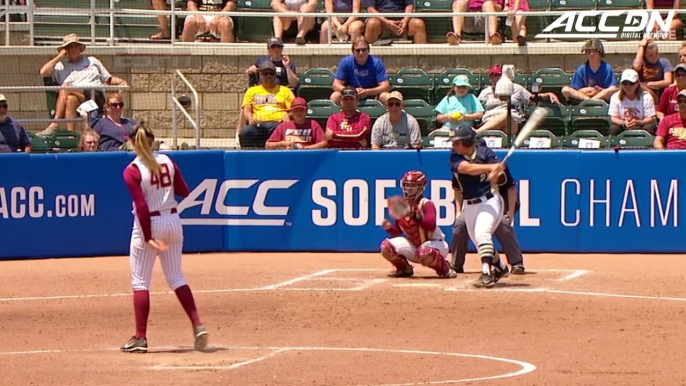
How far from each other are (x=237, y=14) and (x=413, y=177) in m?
7.22

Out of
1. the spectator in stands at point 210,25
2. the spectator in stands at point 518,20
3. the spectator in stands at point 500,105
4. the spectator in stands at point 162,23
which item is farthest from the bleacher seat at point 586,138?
the spectator in stands at point 162,23

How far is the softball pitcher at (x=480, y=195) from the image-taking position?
42.8 feet

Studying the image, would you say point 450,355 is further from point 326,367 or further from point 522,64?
point 522,64

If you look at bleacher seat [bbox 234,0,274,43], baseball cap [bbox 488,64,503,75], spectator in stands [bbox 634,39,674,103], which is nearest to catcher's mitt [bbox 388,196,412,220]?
baseball cap [bbox 488,64,503,75]

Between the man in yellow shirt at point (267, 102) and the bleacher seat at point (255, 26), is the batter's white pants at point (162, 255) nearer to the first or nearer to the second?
the man in yellow shirt at point (267, 102)

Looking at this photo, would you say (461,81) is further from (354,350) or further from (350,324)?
(354,350)

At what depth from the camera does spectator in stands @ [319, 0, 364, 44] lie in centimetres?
2055

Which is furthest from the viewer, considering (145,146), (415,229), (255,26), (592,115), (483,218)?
(255,26)

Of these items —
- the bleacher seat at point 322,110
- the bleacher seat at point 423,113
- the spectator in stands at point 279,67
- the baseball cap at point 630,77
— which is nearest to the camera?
the baseball cap at point 630,77

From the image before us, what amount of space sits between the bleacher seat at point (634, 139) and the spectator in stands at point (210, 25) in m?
6.87

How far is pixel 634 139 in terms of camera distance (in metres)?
16.8

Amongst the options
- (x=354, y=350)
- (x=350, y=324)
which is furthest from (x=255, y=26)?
(x=354, y=350)

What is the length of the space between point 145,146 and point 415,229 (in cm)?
445

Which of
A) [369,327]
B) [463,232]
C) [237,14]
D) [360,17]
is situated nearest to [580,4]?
[360,17]
